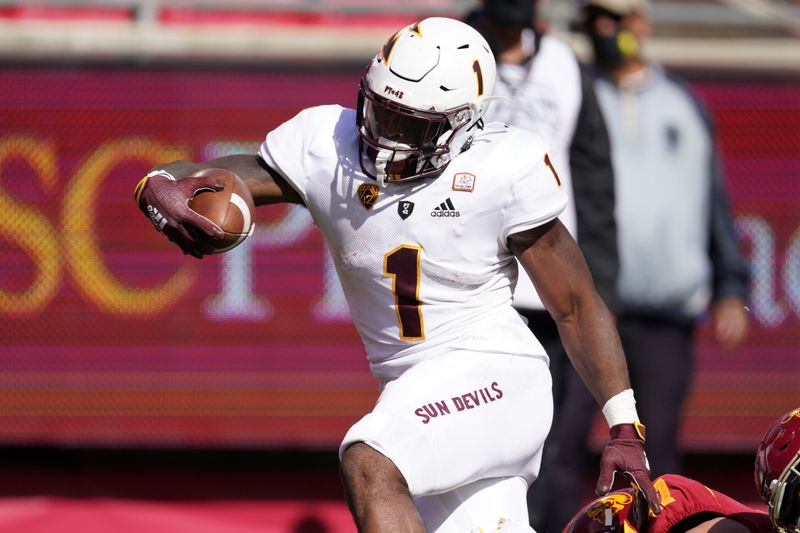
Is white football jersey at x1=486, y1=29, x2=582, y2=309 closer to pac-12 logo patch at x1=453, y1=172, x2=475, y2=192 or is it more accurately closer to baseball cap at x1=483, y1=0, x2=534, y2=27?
baseball cap at x1=483, y1=0, x2=534, y2=27

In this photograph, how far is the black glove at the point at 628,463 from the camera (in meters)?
3.39

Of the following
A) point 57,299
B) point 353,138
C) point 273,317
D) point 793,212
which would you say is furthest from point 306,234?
point 353,138

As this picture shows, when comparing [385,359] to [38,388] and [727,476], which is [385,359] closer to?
[38,388]

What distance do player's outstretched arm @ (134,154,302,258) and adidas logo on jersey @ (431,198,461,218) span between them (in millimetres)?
414

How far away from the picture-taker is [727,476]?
21.8ft

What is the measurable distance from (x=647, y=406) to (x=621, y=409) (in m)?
2.11

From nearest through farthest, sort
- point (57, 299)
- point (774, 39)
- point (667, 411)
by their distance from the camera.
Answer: point (667, 411), point (57, 299), point (774, 39)

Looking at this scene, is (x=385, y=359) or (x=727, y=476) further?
(x=727, y=476)

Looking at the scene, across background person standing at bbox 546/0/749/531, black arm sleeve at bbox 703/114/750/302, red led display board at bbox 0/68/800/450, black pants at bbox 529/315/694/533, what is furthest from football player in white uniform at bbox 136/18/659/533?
red led display board at bbox 0/68/800/450

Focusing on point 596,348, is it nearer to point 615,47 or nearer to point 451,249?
point 451,249

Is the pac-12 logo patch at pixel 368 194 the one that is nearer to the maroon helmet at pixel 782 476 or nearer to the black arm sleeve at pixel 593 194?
the maroon helmet at pixel 782 476

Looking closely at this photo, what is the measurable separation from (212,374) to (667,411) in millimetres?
1895

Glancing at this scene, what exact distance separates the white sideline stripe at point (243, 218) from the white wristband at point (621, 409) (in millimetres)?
980

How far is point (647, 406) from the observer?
18.6ft
